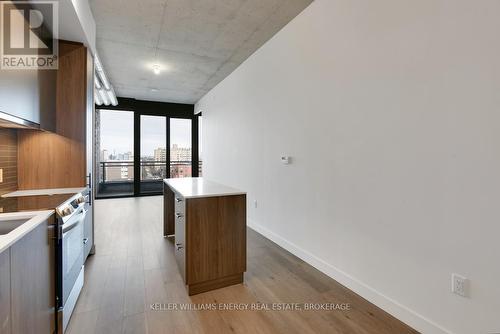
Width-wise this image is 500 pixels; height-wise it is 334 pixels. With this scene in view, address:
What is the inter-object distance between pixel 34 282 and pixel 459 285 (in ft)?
8.46

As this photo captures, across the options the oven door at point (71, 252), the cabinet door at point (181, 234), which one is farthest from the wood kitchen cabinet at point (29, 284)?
the cabinet door at point (181, 234)

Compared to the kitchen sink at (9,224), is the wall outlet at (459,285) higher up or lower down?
lower down

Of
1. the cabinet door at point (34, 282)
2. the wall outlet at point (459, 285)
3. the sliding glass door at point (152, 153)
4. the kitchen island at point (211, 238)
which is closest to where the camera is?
the cabinet door at point (34, 282)

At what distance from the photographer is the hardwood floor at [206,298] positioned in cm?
187

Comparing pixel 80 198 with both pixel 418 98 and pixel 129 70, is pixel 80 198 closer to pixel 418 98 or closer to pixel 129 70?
pixel 418 98

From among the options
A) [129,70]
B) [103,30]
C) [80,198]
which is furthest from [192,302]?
[129,70]

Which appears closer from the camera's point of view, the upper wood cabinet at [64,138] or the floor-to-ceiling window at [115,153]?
the upper wood cabinet at [64,138]

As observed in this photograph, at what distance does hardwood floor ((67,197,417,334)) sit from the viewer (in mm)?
1869

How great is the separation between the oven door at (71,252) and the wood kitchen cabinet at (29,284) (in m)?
0.11

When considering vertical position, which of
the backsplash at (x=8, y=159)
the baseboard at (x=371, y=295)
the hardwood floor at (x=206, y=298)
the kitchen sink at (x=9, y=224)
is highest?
the backsplash at (x=8, y=159)

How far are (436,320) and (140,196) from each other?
7252 millimetres

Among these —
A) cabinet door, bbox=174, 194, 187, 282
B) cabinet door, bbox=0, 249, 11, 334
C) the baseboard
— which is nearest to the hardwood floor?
the baseboard

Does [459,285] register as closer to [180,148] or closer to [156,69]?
[156,69]

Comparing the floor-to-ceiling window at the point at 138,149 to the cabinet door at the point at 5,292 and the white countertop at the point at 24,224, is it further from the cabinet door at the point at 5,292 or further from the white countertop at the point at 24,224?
the cabinet door at the point at 5,292
